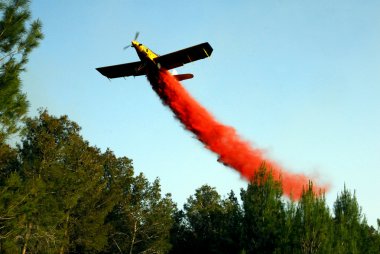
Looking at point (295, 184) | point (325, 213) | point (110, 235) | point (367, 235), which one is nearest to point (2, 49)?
point (325, 213)

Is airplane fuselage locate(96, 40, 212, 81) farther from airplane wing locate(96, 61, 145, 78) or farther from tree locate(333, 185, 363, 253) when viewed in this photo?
tree locate(333, 185, 363, 253)

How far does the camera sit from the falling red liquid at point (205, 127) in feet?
104

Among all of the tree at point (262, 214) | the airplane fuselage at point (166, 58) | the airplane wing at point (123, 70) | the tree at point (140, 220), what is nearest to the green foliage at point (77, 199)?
the tree at point (140, 220)

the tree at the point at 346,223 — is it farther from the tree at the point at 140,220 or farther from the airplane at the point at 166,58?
→ the tree at the point at 140,220

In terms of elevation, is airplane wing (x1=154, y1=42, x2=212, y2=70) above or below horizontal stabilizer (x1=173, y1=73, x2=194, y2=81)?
above

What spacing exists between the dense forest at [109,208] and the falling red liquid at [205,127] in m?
5.47

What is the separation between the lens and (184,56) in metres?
30.4

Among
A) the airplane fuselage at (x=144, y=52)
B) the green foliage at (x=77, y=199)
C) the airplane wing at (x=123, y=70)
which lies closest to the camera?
the green foliage at (x=77, y=199)

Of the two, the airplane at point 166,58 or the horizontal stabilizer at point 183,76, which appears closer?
the airplane at point 166,58

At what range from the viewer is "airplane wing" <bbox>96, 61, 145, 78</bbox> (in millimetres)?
32438

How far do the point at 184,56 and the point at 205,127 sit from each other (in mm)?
6137

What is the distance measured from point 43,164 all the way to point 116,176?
16.4 metres

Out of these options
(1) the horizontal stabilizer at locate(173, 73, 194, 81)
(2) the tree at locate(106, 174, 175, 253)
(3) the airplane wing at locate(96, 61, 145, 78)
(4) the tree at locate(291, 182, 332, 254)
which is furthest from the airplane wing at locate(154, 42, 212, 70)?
(2) the tree at locate(106, 174, 175, 253)

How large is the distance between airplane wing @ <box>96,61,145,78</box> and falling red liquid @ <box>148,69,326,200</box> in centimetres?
124
